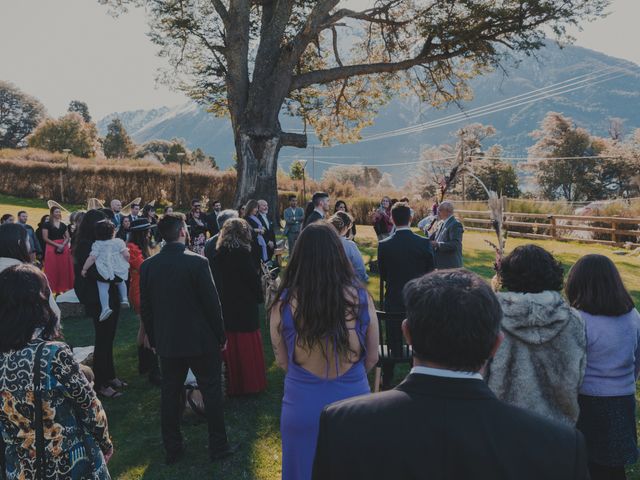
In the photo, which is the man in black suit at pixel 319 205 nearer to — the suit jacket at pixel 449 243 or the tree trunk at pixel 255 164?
the suit jacket at pixel 449 243

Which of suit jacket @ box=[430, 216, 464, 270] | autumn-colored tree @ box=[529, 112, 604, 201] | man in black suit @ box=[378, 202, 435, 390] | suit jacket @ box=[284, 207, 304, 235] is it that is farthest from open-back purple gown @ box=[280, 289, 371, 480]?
autumn-colored tree @ box=[529, 112, 604, 201]

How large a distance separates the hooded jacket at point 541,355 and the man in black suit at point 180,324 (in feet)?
7.70

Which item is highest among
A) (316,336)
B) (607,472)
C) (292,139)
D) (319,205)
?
(292,139)

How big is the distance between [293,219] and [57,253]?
525 cm

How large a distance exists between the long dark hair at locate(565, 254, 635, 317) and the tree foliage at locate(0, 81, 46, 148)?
308 ft

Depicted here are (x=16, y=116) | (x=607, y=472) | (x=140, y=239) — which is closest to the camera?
(x=607, y=472)

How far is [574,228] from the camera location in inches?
852

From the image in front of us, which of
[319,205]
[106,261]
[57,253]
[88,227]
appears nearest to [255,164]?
[57,253]

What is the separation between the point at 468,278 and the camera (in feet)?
5.16

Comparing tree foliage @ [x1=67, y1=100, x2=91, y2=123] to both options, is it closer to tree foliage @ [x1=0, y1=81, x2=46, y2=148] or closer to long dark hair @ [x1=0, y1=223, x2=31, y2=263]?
tree foliage @ [x1=0, y1=81, x2=46, y2=148]

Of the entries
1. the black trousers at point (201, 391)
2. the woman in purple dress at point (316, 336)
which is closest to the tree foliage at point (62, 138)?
the black trousers at point (201, 391)

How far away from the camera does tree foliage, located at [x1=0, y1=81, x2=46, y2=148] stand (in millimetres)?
83062

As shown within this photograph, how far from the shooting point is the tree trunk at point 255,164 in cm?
1599

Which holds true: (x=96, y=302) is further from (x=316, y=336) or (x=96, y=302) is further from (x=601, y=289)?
(x=601, y=289)
